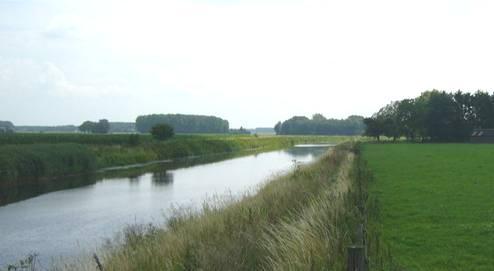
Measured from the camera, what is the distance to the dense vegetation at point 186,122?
16200cm

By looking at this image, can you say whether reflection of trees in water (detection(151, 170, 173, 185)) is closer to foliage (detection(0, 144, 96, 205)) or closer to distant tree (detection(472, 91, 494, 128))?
foliage (detection(0, 144, 96, 205))

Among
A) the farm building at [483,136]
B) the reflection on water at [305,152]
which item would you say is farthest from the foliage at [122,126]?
the farm building at [483,136]

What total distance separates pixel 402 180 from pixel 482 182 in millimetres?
3597

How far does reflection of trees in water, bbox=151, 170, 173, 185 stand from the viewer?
3316cm

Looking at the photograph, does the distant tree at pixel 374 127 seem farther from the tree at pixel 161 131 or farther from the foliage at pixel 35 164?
the foliage at pixel 35 164

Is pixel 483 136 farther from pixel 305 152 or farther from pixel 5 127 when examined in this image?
pixel 5 127

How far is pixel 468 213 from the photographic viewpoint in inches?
546

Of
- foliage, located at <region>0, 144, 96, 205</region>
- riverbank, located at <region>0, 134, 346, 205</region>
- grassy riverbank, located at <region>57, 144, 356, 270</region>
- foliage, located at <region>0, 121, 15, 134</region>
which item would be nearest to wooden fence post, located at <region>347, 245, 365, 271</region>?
grassy riverbank, located at <region>57, 144, 356, 270</region>

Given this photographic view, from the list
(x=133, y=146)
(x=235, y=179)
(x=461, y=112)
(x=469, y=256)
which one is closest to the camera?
(x=469, y=256)

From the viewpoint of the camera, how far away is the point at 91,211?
2161 centimetres

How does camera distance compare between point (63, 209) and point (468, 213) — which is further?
point (63, 209)

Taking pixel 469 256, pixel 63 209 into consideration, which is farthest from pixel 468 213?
pixel 63 209

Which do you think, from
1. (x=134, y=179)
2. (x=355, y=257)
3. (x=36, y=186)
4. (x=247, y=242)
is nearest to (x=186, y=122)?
(x=134, y=179)

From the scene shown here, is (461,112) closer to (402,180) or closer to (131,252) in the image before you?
(402,180)
